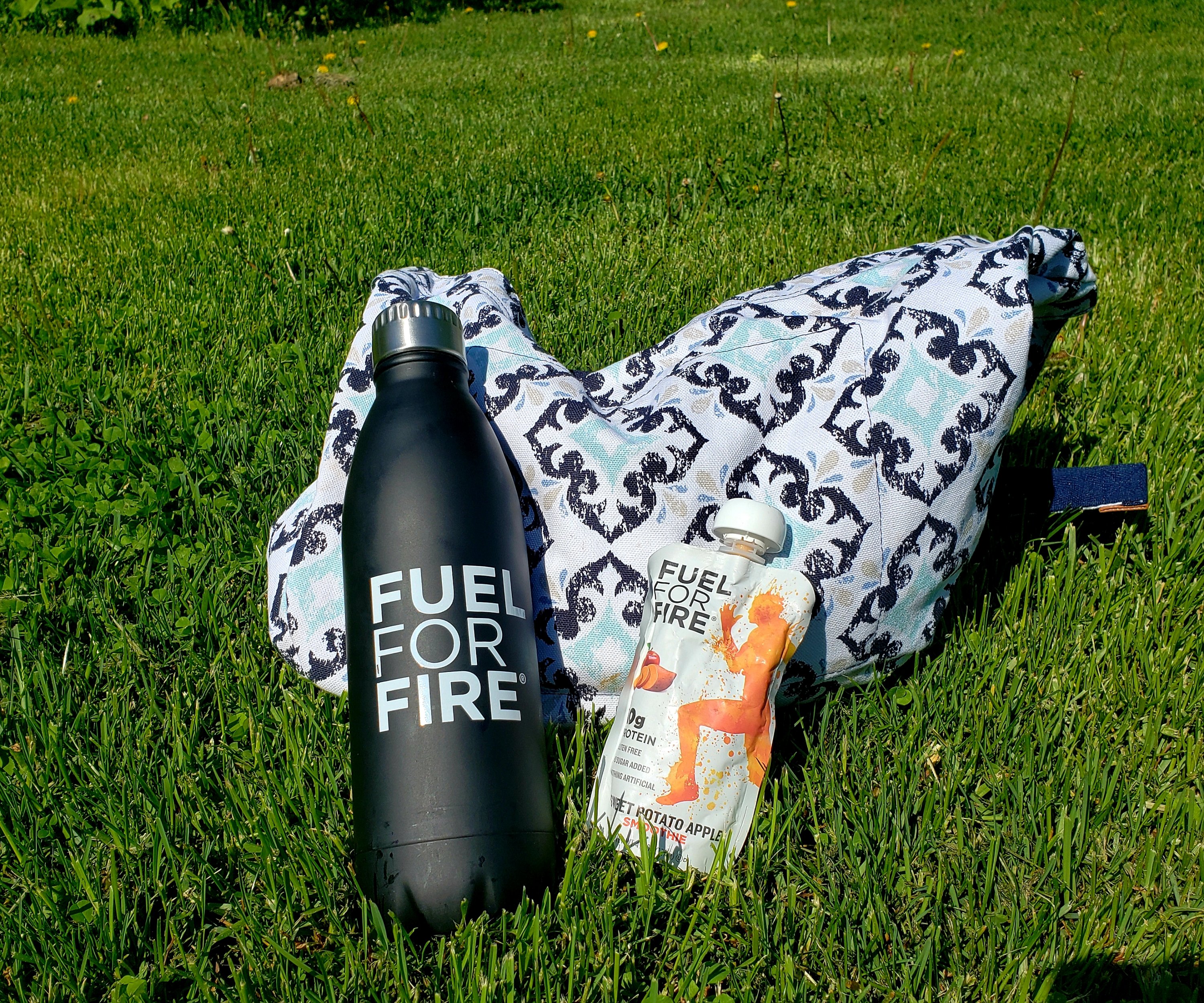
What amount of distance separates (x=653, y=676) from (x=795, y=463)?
1.66ft

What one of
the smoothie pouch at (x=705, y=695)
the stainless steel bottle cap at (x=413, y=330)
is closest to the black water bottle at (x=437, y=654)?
the stainless steel bottle cap at (x=413, y=330)

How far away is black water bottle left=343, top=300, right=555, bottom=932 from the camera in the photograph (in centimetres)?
129

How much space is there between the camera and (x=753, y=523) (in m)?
1.51

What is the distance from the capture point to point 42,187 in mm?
4633

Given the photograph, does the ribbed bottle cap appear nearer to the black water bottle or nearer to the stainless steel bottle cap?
the black water bottle

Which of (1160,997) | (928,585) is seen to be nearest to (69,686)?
(928,585)

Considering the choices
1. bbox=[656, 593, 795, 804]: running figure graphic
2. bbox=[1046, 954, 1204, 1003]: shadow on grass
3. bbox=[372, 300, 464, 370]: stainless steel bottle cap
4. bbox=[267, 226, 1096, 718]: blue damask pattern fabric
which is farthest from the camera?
bbox=[267, 226, 1096, 718]: blue damask pattern fabric

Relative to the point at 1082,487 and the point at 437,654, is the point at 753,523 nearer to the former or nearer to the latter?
the point at 437,654

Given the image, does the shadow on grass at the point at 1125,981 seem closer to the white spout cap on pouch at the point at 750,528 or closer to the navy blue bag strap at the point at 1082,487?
the white spout cap on pouch at the point at 750,528

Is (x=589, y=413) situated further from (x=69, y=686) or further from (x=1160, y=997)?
(x=1160, y=997)

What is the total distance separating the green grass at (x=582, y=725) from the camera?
4.44 ft

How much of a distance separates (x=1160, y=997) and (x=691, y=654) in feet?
2.66

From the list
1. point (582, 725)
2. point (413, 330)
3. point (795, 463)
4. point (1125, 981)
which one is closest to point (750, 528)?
point (795, 463)

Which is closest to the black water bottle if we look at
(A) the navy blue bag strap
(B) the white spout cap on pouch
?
(B) the white spout cap on pouch
